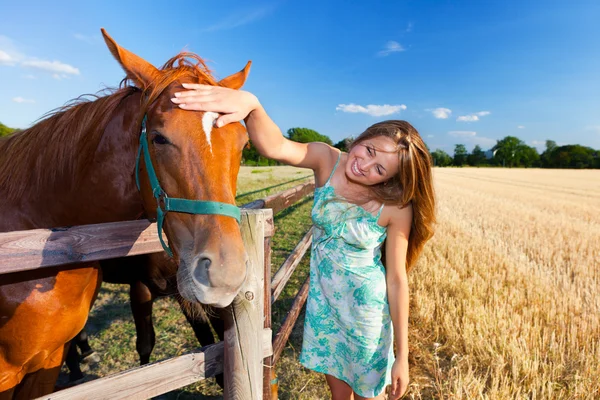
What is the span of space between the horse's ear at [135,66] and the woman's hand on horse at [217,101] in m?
0.29

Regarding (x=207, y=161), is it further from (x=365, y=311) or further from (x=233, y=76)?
(x=365, y=311)

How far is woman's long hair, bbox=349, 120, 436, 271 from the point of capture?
1.96m

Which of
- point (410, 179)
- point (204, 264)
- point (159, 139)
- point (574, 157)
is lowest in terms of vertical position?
point (204, 264)

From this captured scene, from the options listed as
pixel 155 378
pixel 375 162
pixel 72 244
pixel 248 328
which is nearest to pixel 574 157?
pixel 375 162

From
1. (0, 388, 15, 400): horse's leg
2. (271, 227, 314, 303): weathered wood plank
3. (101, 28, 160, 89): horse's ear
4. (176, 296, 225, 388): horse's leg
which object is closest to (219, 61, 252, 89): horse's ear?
(101, 28, 160, 89): horse's ear

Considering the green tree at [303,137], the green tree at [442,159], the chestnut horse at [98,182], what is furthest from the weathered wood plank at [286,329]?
the green tree at [442,159]

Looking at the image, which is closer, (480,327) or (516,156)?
(480,327)

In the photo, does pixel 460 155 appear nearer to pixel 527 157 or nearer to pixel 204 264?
pixel 527 157

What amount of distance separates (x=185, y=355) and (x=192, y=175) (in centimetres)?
106

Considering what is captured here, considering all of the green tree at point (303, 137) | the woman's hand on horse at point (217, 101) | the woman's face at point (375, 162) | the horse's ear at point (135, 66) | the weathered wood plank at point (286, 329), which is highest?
the green tree at point (303, 137)

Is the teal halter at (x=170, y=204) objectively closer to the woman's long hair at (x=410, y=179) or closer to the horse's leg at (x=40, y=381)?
the woman's long hair at (x=410, y=179)

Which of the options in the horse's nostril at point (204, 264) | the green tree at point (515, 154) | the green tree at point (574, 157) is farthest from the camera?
the green tree at point (515, 154)

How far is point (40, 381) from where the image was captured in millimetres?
2107

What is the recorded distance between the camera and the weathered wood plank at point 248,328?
5.99ft
